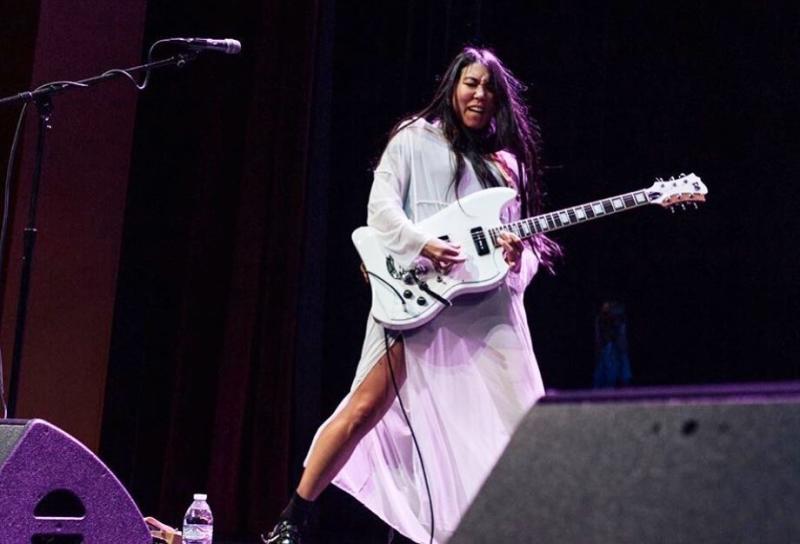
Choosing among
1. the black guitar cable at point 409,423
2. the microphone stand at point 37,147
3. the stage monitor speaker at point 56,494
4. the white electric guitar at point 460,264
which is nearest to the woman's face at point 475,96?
the white electric guitar at point 460,264

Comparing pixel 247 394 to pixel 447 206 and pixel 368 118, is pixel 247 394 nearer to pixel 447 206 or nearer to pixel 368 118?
pixel 368 118

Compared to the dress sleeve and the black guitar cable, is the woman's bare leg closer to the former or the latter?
the black guitar cable

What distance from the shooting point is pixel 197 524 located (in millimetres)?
3729

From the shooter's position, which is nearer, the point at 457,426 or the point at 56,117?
the point at 457,426

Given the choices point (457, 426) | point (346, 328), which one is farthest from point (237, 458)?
point (457, 426)

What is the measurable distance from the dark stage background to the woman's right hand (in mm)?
1035

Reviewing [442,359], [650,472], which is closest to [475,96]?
[442,359]

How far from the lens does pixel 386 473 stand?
10.5 feet

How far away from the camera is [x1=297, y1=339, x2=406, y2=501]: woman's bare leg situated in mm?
3043

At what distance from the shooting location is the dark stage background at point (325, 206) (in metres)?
3.64

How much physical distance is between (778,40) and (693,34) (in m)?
0.32

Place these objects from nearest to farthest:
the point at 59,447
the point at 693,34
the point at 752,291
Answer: the point at 59,447
the point at 752,291
the point at 693,34

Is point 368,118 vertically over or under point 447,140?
over

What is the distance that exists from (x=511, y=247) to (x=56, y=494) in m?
1.47
